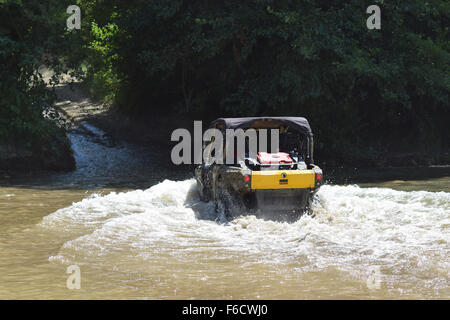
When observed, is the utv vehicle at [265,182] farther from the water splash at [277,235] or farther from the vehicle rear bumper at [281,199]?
A: the water splash at [277,235]

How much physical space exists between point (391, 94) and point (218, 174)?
9.36 meters

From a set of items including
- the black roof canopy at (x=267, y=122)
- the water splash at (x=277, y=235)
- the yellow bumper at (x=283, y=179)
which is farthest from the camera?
the black roof canopy at (x=267, y=122)

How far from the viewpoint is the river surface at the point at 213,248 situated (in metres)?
6.24

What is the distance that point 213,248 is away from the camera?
820 centimetres

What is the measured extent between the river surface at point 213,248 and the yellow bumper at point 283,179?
58 centimetres

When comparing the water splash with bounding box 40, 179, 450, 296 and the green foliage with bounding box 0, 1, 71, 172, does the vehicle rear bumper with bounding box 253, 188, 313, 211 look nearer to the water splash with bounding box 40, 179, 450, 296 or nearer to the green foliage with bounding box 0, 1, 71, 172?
the water splash with bounding box 40, 179, 450, 296

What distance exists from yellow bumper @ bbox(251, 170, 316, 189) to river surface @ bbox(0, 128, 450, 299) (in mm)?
578

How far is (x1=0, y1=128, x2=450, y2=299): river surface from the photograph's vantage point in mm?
6242

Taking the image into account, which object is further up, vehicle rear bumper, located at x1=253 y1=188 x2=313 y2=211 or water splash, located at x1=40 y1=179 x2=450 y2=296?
vehicle rear bumper, located at x1=253 y1=188 x2=313 y2=211

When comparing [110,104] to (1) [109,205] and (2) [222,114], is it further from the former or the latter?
(1) [109,205]

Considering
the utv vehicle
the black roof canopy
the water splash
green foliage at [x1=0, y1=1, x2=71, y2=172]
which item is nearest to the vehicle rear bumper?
the utv vehicle

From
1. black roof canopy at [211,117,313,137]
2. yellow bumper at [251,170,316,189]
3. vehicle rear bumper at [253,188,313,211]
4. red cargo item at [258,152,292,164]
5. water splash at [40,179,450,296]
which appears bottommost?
water splash at [40,179,450,296]

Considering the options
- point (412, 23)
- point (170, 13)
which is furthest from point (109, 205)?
point (412, 23)

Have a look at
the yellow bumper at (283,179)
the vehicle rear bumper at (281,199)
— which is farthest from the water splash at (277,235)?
the yellow bumper at (283,179)
